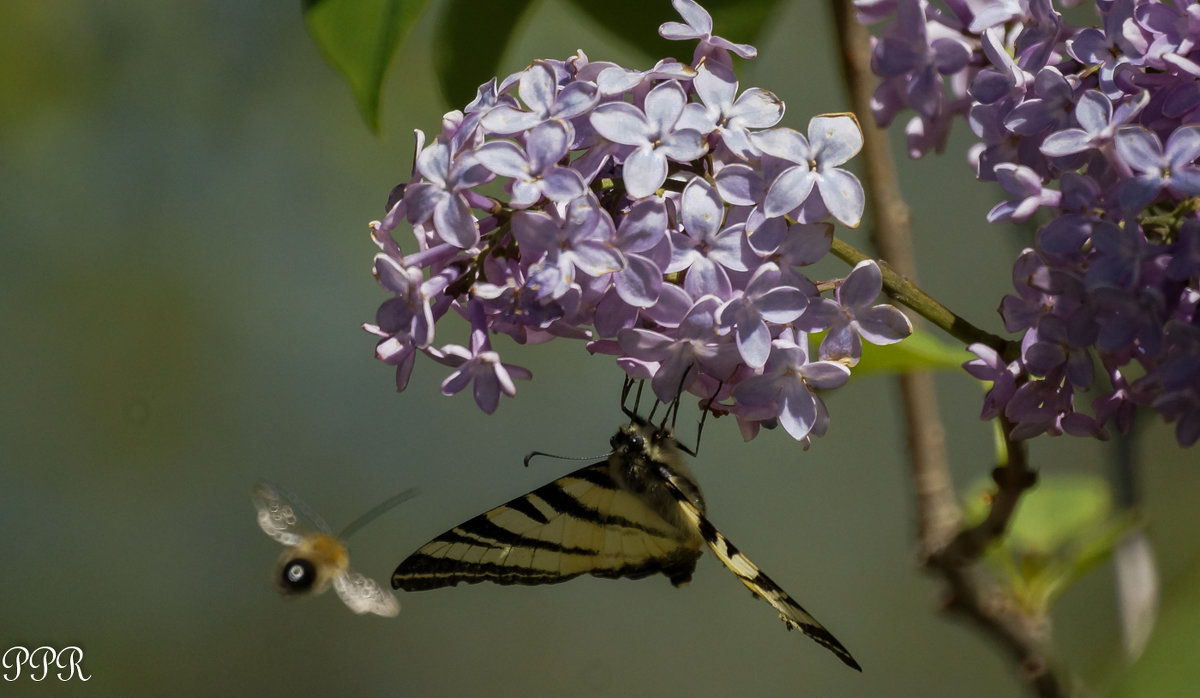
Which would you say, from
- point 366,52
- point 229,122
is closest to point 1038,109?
point 366,52

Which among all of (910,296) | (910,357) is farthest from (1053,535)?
(910,296)

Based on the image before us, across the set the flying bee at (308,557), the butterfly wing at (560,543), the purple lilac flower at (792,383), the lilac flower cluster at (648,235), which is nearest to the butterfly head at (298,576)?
the flying bee at (308,557)

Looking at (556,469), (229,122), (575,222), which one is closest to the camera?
(575,222)

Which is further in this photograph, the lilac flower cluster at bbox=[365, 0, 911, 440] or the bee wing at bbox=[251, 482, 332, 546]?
the bee wing at bbox=[251, 482, 332, 546]

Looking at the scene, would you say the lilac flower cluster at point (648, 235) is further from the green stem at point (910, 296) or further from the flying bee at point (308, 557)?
the flying bee at point (308, 557)

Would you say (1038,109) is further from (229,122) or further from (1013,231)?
(229,122)

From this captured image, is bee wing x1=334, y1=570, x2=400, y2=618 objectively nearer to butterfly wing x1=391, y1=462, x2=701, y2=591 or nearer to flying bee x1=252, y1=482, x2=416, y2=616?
flying bee x1=252, y1=482, x2=416, y2=616

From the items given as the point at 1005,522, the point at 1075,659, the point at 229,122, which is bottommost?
the point at 1075,659

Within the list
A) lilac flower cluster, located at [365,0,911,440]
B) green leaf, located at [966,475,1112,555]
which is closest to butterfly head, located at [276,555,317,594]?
lilac flower cluster, located at [365,0,911,440]
